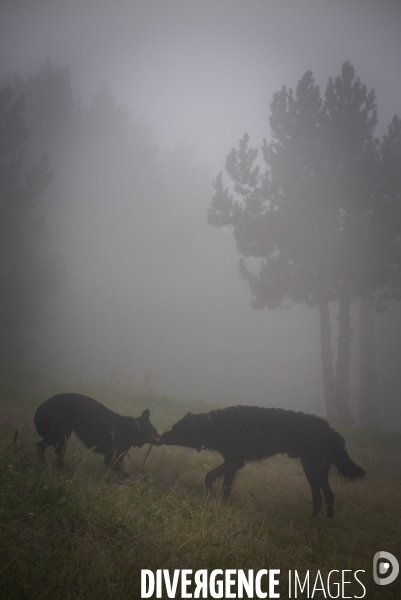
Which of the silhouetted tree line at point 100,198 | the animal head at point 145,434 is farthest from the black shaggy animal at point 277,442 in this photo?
the silhouetted tree line at point 100,198

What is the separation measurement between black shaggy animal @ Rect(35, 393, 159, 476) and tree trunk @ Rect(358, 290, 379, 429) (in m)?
13.9

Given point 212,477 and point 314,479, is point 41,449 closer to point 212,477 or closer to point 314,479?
point 212,477

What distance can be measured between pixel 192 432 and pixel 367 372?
15142 millimetres

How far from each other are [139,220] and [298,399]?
26.5 meters

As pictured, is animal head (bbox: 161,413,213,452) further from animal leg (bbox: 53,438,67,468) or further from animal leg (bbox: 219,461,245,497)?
animal leg (bbox: 53,438,67,468)

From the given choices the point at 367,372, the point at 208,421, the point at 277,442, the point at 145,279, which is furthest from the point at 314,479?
the point at 145,279

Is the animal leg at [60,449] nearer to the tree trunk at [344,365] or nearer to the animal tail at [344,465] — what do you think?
the animal tail at [344,465]

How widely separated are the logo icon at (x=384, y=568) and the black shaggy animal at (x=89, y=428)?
3488mm

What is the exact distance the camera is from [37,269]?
21031mm

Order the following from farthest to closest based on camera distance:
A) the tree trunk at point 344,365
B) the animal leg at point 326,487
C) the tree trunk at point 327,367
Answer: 1. the tree trunk at point 327,367
2. the tree trunk at point 344,365
3. the animal leg at point 326,487

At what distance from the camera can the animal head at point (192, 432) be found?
6.05 m

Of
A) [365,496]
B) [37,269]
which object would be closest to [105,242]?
[37,269]

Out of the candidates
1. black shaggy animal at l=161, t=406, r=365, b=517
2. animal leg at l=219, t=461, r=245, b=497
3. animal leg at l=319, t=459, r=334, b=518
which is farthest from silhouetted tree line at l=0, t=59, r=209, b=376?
animal leg at l=319, t=459, r=334, b=518

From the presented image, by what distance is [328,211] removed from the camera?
17047 mm
